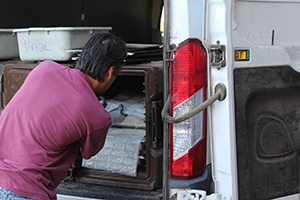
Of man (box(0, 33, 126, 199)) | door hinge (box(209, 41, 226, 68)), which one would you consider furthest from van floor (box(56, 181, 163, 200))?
door hinge (box(209, 41, 226, 68))

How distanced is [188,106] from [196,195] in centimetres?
46

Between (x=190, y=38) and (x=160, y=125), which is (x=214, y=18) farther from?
(x=160, y=125)

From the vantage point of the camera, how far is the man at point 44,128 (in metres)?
1.56

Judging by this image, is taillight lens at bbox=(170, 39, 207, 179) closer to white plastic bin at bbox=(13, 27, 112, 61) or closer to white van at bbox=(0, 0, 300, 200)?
white van at bbox=(0, 0, 300, 200)

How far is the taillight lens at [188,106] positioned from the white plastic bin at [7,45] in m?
2.02

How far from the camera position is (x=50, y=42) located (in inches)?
101

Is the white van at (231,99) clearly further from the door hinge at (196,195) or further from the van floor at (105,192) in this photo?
the van floor at (105,192)

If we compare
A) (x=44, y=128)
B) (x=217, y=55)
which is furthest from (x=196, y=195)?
A: (x=44, y=128)

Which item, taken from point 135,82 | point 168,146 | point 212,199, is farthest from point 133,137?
point 135,82

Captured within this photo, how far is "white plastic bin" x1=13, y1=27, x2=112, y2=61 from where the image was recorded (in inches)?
99.9

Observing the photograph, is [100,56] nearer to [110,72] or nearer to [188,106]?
[110,72]

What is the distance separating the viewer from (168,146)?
1.82 metres

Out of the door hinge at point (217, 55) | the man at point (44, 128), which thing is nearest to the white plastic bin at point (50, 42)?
the man at point (44, 128)

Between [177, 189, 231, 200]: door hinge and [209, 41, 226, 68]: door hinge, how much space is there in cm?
65
